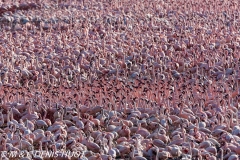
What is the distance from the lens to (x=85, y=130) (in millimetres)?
9156

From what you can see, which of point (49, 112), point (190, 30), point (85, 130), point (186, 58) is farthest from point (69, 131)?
point (190, 30)

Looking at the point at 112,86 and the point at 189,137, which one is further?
the point at 112,86

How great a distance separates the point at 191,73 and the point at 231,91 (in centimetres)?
184

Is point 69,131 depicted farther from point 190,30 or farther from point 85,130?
point 190,30

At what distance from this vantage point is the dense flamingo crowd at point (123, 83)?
27.8 ft

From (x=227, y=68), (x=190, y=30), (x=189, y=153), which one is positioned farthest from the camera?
(x=190, y=30)

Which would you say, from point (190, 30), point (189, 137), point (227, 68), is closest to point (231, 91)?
point (227, 68)

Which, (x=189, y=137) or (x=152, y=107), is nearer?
(x=189, y=137)

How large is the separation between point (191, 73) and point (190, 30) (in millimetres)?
3711

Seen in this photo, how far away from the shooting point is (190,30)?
1580 centimetres

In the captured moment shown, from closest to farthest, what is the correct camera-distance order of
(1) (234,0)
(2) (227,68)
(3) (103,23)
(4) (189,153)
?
(4) (189,153)
(2) (227,68)
(3) (103,23)
(1) (234,0)

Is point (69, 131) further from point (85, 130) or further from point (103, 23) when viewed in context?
point (103, 23)

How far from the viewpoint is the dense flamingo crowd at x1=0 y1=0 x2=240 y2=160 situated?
8469mm

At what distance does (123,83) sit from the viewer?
438 inches
